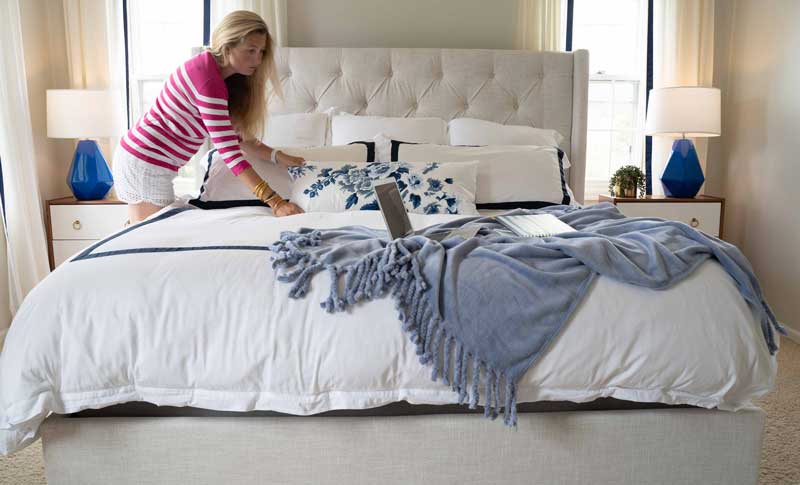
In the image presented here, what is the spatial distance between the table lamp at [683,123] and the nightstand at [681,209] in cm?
12

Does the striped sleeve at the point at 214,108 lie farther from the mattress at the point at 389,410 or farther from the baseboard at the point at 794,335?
the baseboard at the point at 794,335

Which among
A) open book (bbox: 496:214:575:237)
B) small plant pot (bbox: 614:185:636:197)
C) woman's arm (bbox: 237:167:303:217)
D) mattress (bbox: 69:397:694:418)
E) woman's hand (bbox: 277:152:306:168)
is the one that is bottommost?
mattress (bbox: 69:397:694:418)

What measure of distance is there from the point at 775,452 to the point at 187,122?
2378 mm

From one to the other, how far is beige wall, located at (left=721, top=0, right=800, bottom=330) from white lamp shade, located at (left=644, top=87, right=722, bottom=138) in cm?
28

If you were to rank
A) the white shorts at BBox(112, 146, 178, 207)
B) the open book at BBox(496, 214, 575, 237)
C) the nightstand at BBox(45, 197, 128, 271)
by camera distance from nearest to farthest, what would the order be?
the open book at BBox(496, 214, 575, 237)
the white shorts at BBox(112, 146, 178, 207)
the nightstand at BBox(45, 197, 128, 271)

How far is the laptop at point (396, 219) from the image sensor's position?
1821 mm

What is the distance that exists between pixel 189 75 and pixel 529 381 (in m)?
1.69

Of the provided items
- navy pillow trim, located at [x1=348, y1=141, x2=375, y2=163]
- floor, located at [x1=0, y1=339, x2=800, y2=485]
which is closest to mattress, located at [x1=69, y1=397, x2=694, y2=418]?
floor, located at [x1=0, y1=339, x2=800, y2=485]

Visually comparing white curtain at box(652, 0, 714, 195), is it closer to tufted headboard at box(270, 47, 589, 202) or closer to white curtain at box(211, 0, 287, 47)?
tufted headboard at box(270, 47, 589, 202)

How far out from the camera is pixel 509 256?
1.67 m

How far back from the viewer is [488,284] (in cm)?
158

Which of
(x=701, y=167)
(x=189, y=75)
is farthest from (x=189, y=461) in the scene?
(x=701, y=167)

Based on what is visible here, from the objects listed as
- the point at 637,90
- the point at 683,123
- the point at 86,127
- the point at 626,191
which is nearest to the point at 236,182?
the point at 86,127

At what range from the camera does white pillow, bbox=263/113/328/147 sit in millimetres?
3314
